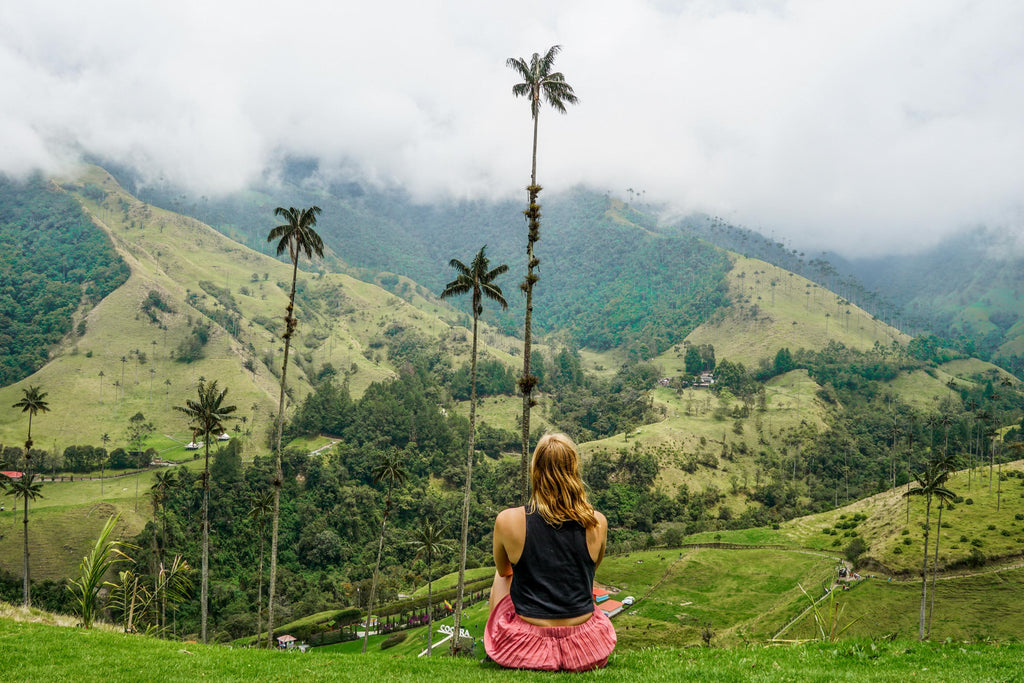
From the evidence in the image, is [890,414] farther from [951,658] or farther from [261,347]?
[261,347]

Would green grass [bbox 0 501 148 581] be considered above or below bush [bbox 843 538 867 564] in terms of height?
below

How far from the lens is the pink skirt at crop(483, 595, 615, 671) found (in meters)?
6.38

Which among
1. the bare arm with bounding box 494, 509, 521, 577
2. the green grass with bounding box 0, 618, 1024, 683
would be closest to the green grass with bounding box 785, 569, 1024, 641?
the green grass with bounding box 0, 618, 1024, 683

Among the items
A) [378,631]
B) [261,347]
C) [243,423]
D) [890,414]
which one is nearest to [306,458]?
[243,423]

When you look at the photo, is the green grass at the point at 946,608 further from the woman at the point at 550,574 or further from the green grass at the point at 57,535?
the green grass at the point at 57,535

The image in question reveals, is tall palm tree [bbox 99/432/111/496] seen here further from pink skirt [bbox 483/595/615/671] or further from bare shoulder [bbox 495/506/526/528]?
bare shoulder [bbox 495/506/526/528]

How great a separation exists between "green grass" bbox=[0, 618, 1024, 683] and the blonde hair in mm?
1977

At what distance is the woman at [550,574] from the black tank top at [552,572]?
0.4 inches

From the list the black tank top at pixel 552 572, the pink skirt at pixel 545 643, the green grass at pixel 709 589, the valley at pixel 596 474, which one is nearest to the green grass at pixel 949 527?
the valley at pixel 596 474

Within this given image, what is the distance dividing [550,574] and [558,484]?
41.6 inches

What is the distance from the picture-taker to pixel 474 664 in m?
8.71

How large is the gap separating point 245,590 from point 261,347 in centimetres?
12465

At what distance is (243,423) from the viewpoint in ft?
454

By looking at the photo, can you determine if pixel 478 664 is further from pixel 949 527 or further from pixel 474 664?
pixel 949 527
